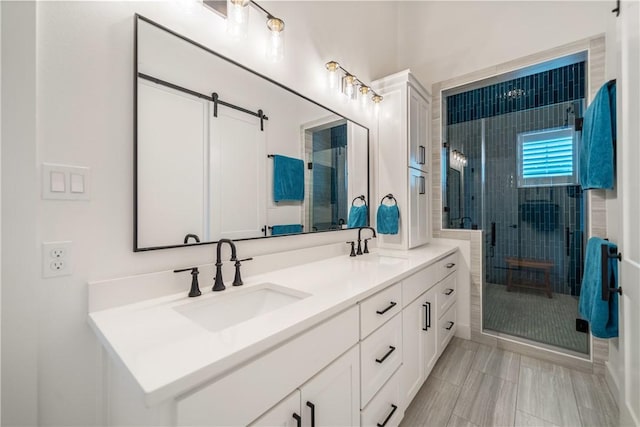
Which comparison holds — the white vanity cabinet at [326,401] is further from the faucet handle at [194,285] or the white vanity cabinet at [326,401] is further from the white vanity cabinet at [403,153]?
the white vanity cabinet at [403,153]

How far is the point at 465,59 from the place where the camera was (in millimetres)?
2512

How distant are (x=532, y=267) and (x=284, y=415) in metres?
2.39

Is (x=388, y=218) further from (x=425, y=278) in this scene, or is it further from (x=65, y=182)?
(x=65, y=182)

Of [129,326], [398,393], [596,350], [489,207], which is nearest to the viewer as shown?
[129,326]

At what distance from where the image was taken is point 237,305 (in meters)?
1.14

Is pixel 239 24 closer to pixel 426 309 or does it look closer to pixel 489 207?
pixel 426 309

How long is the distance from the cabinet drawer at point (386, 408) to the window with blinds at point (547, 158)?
75.3 inches

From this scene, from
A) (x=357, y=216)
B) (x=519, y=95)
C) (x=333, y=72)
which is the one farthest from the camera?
(x=519, y=95)

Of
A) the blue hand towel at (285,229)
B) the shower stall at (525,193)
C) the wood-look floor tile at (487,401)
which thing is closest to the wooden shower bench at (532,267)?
the shower stall at (525,193)

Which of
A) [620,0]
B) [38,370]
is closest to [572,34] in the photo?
[620,0]

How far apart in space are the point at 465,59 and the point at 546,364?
2638 mm

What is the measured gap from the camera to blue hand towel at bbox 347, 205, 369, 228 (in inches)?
84.1

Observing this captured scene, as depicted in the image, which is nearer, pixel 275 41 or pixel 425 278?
pixel 275 41

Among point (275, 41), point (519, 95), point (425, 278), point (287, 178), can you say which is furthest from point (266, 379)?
point (519, 95)
